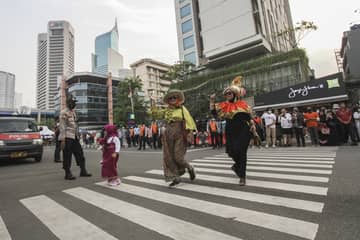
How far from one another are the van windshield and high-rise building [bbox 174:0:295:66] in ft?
109

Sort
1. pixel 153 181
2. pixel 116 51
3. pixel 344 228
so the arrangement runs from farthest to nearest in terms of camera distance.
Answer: pixel 116 51
pixel 153 181
pixel 344 228

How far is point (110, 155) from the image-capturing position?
5023 mm

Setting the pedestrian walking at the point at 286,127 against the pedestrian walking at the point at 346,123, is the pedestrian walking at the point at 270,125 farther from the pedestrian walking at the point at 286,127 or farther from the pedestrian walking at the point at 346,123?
the pedestrian walking at the point at 346,123

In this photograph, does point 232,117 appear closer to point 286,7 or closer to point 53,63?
point 286,7

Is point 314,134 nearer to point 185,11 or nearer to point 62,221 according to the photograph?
point 62,221

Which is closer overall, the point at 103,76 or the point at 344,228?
the point at 344,228

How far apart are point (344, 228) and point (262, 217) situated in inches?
30.4

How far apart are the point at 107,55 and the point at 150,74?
30.8m

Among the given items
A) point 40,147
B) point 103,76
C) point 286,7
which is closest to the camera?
point 40,147

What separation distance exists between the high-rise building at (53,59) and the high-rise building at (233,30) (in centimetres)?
8821

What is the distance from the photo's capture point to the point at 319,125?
10.7 meters

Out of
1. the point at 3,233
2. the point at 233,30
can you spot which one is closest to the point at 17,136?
the point at 3,233

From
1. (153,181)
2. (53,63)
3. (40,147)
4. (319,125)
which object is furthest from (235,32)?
(53,63)

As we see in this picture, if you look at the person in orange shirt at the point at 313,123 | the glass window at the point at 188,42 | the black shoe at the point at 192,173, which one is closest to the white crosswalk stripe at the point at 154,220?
the black shoe at the point at 192,173
